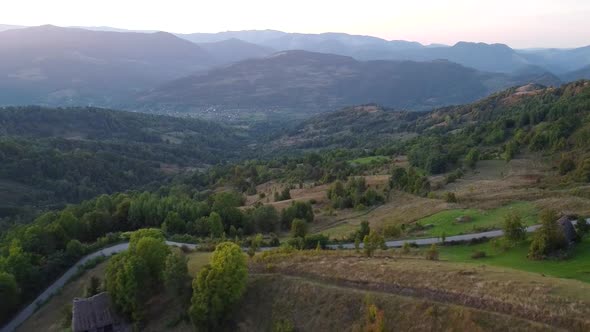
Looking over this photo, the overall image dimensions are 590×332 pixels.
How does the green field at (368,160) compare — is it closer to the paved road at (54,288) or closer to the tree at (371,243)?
the paved road at (54,288)

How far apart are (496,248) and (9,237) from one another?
70.6m

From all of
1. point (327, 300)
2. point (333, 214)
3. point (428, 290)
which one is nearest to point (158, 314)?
point (327, 300)

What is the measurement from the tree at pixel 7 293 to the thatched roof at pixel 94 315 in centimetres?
1478

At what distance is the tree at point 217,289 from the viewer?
40.8 metres

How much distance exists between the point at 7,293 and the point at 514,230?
54482mm

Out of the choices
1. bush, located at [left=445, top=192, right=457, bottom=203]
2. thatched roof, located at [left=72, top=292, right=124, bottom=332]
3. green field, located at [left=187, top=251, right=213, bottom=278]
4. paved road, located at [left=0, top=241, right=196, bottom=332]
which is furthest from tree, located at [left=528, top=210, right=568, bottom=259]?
paved road, located at [left=0, top=241, right=196, bottom=332]

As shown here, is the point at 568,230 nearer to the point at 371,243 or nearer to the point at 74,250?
the point at 371,243

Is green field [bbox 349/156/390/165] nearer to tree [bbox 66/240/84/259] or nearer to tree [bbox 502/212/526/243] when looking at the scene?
tree [bbox 66/240/84/259]

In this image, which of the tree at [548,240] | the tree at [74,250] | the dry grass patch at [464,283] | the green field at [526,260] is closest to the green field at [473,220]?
the green field at [526,260]

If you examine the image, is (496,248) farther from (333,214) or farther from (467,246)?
(333,214)

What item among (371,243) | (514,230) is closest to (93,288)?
(371,243)

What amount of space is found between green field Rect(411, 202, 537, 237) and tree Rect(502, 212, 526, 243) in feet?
24.6

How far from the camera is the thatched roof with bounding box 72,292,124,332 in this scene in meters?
45.6

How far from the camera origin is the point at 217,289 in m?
41.1
